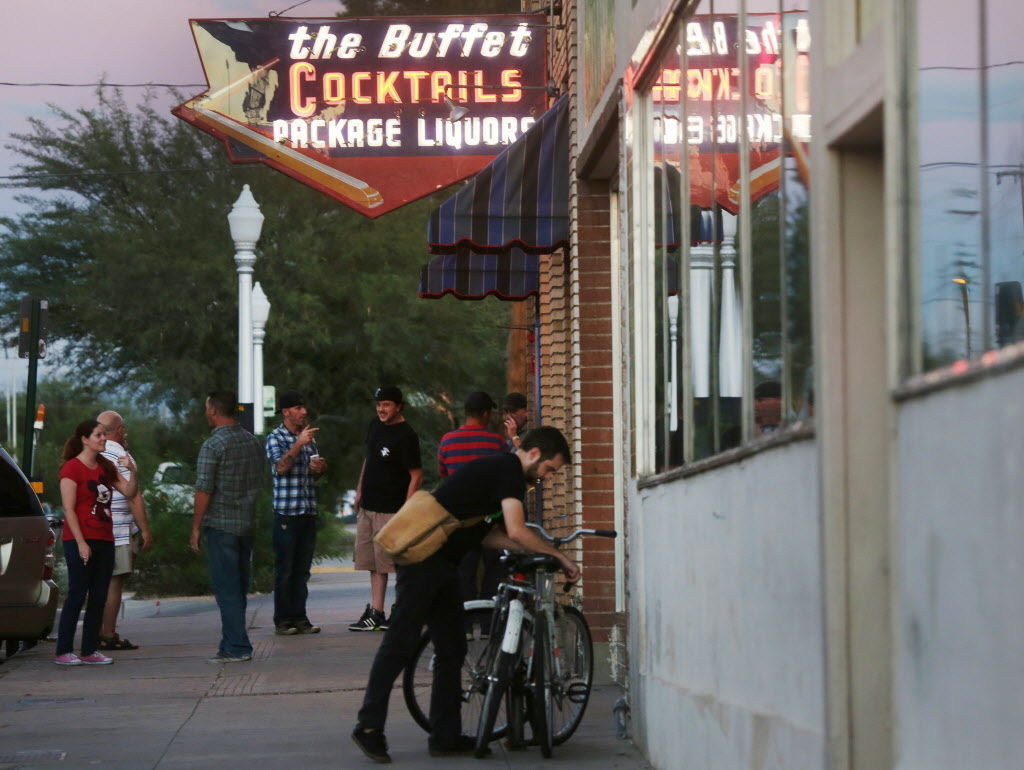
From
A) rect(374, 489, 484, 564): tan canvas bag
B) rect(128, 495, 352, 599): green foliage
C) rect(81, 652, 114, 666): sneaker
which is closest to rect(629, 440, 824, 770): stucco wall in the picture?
rect(374, 489, 484, 564): tan canvas bag

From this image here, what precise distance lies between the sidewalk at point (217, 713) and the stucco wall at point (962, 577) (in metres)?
4.22

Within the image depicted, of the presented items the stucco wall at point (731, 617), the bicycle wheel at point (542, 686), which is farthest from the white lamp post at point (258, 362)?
the stucco wall at point (731, 617)

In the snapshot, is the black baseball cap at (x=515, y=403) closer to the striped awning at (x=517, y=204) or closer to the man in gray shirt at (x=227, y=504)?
the man in gray shirt at (x=227, y=504)

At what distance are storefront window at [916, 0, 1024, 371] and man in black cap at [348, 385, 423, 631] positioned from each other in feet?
34.0

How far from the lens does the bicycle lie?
27.7 feet

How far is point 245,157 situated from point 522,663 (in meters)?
8.22

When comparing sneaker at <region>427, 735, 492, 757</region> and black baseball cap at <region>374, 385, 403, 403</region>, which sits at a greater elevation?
black baseball cap at <region>374, 385, 403, 403</region>

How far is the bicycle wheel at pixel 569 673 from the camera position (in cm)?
873

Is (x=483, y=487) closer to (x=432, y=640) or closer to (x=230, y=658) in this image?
(x=432, y=640)

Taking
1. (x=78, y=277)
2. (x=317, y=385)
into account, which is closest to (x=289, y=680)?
(x=317, y=385)

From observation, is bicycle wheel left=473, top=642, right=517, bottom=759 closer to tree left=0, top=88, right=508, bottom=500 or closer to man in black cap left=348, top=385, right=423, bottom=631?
man in black cap left=348, top=385, right=423, bottom=631

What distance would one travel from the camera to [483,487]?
327 inches

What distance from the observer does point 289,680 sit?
39.3ft

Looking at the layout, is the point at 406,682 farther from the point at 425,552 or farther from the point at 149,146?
the point at 149,146
